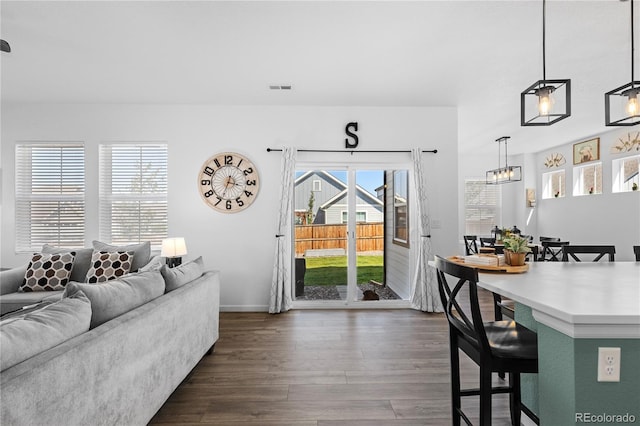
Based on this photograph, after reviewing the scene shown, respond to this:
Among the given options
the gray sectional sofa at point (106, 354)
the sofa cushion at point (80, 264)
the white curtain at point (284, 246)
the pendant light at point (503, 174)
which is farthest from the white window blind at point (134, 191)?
the pendant light at point (503, 174)

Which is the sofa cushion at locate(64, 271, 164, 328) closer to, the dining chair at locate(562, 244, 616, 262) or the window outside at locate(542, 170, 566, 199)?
the dining chair at locate(562, 244, 616, 262)

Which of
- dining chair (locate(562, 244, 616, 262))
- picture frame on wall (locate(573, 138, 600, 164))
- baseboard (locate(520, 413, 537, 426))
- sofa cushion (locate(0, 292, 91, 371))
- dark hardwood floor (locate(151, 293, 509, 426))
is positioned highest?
picture frame on wall (locate(573, 138, 600, 164))

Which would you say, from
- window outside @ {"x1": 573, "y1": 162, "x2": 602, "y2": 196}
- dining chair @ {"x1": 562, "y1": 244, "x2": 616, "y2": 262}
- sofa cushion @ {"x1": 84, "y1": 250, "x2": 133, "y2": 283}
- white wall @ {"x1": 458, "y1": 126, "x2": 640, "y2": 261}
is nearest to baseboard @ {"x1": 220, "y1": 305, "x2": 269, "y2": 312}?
sofa cushion @ {"x1": 84, "y1": 250, "x2": 133, "y2": 283}

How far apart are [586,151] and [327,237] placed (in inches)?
215

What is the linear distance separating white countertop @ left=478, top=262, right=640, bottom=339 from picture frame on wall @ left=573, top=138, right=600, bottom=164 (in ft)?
17.3

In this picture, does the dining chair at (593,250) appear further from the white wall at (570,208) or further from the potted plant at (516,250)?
the white wall at (570,208)

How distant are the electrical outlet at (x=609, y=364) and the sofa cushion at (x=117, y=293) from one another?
7.13 ft

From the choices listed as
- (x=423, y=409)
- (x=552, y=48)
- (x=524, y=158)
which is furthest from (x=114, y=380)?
(x=524, y=158)

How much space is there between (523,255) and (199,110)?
432cm

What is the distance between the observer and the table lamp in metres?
3.79

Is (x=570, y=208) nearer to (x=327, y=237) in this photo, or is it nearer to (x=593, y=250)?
(x=593, y=250)

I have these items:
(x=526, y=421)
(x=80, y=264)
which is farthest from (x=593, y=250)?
(x=80, y=264)

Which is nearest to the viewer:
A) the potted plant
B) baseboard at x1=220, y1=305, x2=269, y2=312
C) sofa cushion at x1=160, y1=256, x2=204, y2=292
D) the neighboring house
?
the potted plant

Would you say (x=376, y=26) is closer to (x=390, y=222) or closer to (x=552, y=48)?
(x=552, y=48)
